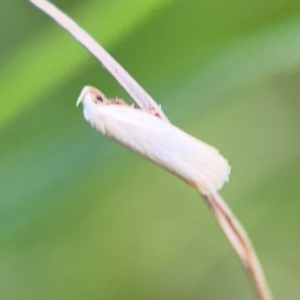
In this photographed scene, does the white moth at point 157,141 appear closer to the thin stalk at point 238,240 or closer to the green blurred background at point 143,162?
the thin stalk at point 238,240

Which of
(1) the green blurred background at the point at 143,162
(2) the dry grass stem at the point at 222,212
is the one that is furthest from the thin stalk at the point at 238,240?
(1) the green blurred background at the point at 143,162

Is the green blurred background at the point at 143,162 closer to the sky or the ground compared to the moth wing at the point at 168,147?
closer to the sky

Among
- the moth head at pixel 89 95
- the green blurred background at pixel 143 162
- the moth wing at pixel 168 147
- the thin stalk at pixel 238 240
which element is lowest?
the thin stalk at pixel 238 240

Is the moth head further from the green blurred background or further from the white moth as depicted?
the green blurred background

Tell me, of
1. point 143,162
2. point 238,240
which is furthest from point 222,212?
point 143,162

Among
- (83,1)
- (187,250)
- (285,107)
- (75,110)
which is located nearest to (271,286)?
(187,250)

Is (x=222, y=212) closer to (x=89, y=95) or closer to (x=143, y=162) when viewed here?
(x=89, y=95)

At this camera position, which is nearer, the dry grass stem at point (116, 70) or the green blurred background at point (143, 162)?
the dry grass stem at point (116, 70)

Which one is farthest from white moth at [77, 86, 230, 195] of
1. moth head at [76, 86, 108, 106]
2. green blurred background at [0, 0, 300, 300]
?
green blurred background at [0, 0, 300, 300]
